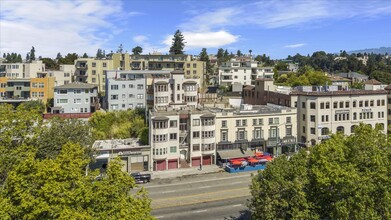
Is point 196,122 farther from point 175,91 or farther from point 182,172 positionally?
point 175,91

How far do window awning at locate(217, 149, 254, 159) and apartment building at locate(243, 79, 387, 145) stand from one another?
44.2 feet

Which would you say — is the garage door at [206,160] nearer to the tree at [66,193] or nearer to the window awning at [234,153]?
the window awning at [234,153]

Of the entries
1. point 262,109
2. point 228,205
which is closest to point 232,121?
point 262,109

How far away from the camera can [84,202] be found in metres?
23.1

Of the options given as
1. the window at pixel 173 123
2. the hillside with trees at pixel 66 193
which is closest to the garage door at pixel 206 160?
the window at pixel 173 123

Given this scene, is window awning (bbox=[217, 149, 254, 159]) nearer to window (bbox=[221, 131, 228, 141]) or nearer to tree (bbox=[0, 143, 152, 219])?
window (bbox=[221, 131, 228, 141])

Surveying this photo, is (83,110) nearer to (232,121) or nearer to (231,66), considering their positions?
(232,121)

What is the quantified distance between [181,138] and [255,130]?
14.6m

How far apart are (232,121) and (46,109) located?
5218cm

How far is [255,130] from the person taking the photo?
230 feet

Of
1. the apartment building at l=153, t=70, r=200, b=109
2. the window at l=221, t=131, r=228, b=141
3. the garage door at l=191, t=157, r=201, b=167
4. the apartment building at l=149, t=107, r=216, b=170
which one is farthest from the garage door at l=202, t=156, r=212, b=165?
the apartment building at l=153, t=70, r=200, b=109

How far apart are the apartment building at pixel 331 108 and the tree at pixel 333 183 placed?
39.9 m

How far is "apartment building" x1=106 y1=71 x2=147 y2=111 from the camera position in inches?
3538

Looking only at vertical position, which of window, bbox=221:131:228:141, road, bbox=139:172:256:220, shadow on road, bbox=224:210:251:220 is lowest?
shadow on road, bbox=224:210:251:220
